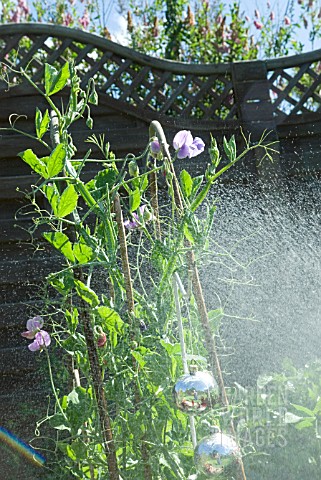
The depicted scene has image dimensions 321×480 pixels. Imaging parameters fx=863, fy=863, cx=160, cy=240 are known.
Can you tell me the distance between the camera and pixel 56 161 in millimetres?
1482

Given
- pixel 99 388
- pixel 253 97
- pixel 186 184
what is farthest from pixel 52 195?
pixel 253 97

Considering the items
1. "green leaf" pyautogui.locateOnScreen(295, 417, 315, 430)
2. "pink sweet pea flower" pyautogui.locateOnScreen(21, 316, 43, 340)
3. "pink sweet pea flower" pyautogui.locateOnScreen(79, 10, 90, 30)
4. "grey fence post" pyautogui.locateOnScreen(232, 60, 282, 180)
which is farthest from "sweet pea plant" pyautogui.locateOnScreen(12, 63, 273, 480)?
"pink sweet pea flower" pyautogui.locateOnScreen(79, 10, 90, 30)

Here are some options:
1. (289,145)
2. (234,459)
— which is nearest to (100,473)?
(234,459)

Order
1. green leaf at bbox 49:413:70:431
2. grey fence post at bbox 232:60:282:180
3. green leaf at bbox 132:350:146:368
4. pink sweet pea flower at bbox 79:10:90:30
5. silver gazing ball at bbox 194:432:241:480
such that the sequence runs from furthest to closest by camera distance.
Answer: pink sweet pea flower at bbox 79:10:90:30 → grey fence post at bbox 232:60:282:180 → green leaf at bbox 49:413:70:431 → green leaf at bbox 132:350:146:368 → silver gazing ball at bbox 194:432:241:480

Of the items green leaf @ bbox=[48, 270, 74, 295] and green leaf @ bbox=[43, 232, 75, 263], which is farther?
green leaf @ bbox=[48, 270, 74, 295]

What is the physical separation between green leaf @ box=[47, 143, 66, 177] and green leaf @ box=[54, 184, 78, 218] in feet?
0.14

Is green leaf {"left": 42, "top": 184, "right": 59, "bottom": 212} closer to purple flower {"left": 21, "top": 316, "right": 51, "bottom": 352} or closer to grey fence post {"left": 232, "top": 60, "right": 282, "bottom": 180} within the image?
purple flower {"left": 21, "top": 316, "right": 51, "bottom": 352}

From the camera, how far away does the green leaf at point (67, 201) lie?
1.51 meters

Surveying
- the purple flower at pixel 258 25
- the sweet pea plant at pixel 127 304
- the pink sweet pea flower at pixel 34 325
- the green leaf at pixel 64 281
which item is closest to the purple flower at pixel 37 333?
the pink sweet pea flower at pixel 34 325

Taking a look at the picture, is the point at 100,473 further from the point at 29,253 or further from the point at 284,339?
the point at 29,253

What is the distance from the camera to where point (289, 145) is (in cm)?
411

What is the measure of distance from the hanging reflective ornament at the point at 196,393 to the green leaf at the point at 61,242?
30cm

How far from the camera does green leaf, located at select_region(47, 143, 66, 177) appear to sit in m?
1.48

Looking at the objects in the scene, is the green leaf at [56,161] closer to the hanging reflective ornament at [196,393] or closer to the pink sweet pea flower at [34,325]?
the hanging reflective ornament at [196,393]
